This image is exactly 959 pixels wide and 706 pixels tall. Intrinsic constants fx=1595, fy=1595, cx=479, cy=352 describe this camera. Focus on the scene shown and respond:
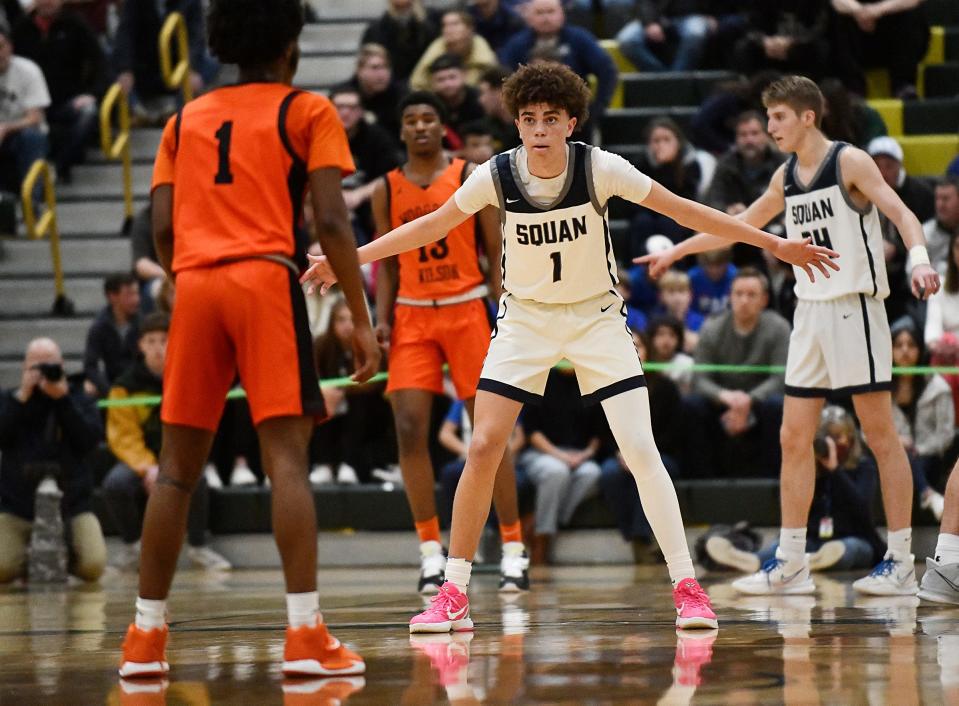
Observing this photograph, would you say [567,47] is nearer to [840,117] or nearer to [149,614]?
[840,117]

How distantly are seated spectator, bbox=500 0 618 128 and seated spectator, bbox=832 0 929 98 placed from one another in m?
1.97

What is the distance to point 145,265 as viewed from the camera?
12.7m

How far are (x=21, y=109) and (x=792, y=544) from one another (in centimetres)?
904

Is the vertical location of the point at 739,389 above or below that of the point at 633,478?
above

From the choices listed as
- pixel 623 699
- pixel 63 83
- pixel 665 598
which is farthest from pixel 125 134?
pixel 623 699

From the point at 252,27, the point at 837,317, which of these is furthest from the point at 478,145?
the point at 252,27

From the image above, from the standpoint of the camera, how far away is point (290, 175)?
4.93 meters

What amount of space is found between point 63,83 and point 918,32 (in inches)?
306

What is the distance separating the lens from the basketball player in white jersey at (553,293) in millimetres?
5918

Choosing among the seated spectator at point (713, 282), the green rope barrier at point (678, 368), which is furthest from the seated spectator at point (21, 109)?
the seated spectator at point (713, 282)

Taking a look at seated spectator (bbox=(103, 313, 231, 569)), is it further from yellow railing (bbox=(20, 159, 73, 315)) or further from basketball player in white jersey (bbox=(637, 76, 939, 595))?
basketball player in white jersey (bbox=(637, 76, 939, 595))

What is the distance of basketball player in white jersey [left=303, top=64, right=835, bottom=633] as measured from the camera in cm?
592

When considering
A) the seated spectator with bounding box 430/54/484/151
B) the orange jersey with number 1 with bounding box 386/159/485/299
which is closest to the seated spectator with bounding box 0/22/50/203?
the seated spectator with bounding box 430/54/484/151

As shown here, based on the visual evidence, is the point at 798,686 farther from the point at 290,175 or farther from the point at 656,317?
the point at 656,317
